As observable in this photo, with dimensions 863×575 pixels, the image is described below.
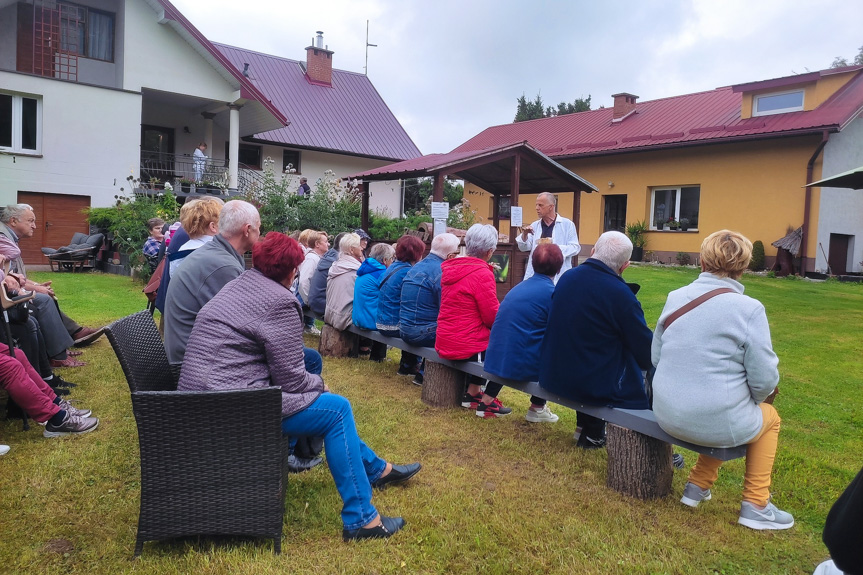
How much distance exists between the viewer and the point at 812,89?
17703 mm

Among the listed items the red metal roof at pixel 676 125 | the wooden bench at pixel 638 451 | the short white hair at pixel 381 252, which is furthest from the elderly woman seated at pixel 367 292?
the red metal roof at pixel 676 125

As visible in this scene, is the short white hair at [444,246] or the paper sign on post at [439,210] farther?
the paper sign on post at [439,210]

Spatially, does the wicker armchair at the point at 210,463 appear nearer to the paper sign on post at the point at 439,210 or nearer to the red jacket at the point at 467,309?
the red jacket at the point at 467,309

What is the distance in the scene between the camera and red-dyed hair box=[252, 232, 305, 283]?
3.12 meters

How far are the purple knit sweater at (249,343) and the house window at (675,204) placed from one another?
19.0 m

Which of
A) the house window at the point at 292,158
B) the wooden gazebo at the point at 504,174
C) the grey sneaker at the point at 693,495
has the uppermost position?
the house window at the point at 292,158

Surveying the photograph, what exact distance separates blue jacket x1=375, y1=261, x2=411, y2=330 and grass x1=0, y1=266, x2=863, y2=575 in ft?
2.98

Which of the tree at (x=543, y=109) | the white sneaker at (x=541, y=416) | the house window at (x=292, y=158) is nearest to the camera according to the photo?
the white sneaker at (x=541, y=416)

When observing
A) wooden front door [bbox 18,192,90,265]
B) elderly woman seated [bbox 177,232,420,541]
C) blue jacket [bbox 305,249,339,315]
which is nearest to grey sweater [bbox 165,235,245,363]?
elderly woman seated [bbox 177,232,420,541]

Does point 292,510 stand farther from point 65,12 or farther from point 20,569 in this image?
point 65,12

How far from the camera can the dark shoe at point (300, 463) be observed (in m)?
3.98

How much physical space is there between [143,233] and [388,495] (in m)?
12.4

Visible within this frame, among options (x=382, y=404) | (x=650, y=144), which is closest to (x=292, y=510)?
(x=382, y=404)

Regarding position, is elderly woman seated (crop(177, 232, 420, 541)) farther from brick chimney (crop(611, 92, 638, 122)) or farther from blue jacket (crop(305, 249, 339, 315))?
brick chimney (crop(611, 92, 638, 122))
